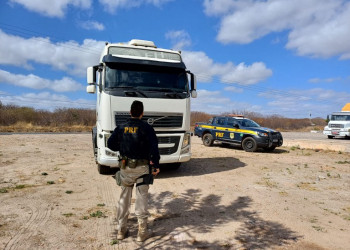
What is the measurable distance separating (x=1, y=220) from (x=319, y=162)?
34.8 feet

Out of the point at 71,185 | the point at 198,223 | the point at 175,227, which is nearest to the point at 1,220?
the point at 71,185

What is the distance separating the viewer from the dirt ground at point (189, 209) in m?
3.54

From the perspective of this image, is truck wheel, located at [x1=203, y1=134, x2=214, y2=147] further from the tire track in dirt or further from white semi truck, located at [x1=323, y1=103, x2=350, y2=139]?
white semi truck, located at [x1=323, y1=103, x2=350, y2=139]

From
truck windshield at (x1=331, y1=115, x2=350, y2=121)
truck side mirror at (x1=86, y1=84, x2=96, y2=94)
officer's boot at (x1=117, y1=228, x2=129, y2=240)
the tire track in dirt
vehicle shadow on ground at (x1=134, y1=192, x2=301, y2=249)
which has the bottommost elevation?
vehicle shadow on ground at (x1=134, y1=192, x2=301, y2=249)

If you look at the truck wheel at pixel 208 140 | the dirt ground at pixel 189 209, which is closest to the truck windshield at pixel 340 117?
the truck wheel at pixel 208 140

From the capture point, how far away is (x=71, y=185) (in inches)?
247

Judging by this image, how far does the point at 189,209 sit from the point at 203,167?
4.05 meters

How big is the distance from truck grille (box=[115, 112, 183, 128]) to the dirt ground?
4.96 feet

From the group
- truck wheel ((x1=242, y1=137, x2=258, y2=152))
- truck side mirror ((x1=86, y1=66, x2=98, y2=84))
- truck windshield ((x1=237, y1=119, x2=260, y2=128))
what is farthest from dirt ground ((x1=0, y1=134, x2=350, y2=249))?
truck windshield ((x1=237, y1=119, x2=260, y2=128))

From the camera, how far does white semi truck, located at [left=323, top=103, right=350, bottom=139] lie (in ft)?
75.7

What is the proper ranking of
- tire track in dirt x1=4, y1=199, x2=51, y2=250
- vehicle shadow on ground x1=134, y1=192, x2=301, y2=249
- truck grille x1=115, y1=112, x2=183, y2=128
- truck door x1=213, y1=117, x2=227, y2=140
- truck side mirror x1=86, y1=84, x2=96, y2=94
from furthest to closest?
truck door x1=213, y1=117, x2=227, y2=140 → truck side mirror x1=86, y1=84, x2=96, y2=94 → truck grille x1=115, y1=112, x2=183, y2=128 → vehicle shadow on ground x1=134, y1=192, x2=301, y2=249 → tire track in dirt x1=4, y1=199, x2=51, y2=250

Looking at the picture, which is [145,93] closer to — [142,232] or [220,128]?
[142,232]

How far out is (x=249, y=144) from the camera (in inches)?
510

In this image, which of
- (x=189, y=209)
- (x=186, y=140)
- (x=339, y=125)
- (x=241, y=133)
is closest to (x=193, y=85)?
(x=186, y=140)
